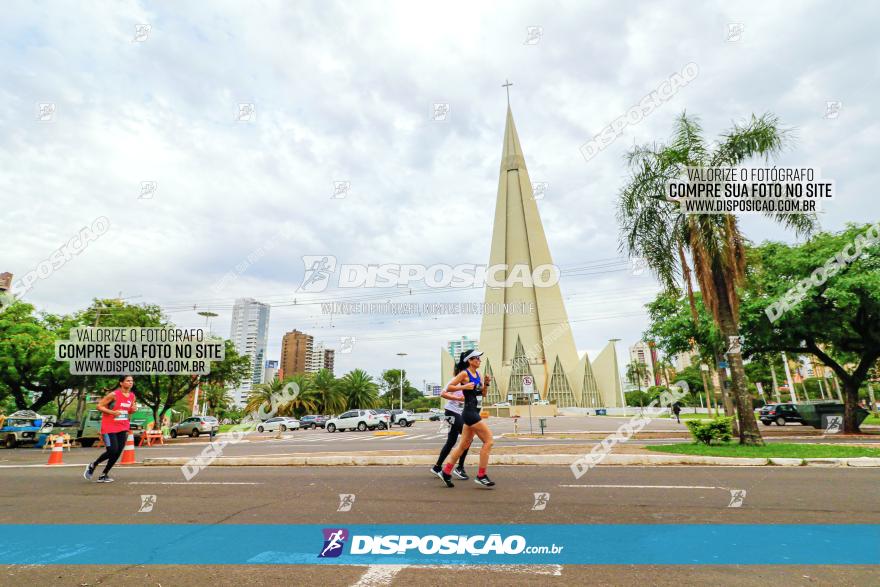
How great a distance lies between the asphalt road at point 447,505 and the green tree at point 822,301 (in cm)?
929

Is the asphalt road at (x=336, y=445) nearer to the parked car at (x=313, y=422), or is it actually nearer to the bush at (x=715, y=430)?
the bush at (x=715, y=430)

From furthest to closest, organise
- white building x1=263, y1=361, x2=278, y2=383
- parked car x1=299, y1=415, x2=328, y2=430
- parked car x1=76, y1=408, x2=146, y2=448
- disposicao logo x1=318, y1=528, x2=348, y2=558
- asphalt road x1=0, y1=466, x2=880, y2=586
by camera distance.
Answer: white building x1=263, y1=361, x2=278, y2=383 < parked car x1=299, y1=415, x2=328, y2=430 < parked car x1=76, y1=408, x2=146, y2=448 < disposicao logo x1=318, y1=528, x2=348, y2=558 < asphalt road x1=0, y1=466, x2=880, y2=586

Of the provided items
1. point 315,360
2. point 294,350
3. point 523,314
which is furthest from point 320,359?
point 523,314

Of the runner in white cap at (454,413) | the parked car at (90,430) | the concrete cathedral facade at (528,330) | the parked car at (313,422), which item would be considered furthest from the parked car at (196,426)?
the concrete cathedral facade at (528,330)

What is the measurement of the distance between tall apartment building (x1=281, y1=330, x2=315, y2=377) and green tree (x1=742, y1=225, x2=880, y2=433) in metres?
101

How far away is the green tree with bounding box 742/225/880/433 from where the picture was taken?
15406 mm

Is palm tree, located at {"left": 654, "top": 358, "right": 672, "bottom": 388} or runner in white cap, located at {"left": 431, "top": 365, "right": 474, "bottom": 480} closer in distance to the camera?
runner in white cap, located at {"left": 431, "top": 365, "right": 474, "bottom": 480}

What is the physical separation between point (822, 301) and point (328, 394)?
51618mm

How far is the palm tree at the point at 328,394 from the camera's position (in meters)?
57.2

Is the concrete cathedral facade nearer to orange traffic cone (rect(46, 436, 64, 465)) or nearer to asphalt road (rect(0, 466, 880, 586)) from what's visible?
orange traffic cone (rect(46, 436, 64, 465))

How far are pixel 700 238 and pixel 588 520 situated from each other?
1043 cm

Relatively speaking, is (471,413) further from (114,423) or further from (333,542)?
(114,423)

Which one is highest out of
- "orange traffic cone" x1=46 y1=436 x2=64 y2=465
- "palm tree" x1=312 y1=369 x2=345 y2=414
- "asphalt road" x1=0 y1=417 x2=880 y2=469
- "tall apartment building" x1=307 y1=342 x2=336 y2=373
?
"tall apartment building" x1=307 y1=342 x2=336 y2=373

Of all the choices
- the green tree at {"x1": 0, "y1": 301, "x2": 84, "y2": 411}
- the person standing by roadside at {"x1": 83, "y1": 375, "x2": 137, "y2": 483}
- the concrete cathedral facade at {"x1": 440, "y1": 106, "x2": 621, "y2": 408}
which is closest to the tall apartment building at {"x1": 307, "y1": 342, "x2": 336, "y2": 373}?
the concrete cathedral facade at {"x1": 440, "y1": 106, "x2": 621, "y2": 408}
